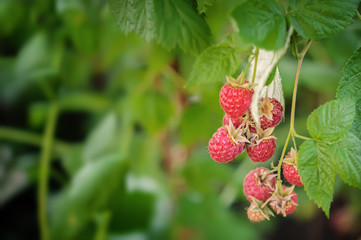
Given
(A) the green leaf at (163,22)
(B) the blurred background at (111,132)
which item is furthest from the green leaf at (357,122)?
(B) the blurred background at (111,132)

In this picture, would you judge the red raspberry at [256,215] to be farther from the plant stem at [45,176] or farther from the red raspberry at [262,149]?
the plant stem at [45,176]

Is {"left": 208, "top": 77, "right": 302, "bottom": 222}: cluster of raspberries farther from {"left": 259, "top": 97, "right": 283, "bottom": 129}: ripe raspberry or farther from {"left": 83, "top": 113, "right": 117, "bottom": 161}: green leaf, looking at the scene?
{"left": 83, "top": 113, "right": 117, "bottom": 161}: green leaf

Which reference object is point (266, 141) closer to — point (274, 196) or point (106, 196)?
point (274, 196)

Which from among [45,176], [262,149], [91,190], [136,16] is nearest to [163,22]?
[136,16]

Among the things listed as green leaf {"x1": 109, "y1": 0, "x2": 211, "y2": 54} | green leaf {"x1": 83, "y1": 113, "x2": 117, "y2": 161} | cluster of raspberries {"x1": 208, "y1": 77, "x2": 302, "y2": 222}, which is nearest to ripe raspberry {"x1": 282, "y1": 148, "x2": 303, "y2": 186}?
cluster of raspberries {"x1": 208, "y1": 77, "x2": 302, "y2": 222}

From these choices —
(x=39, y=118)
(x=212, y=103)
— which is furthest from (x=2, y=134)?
(x=212, y=103)

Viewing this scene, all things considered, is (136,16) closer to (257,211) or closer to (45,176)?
(257,211)
